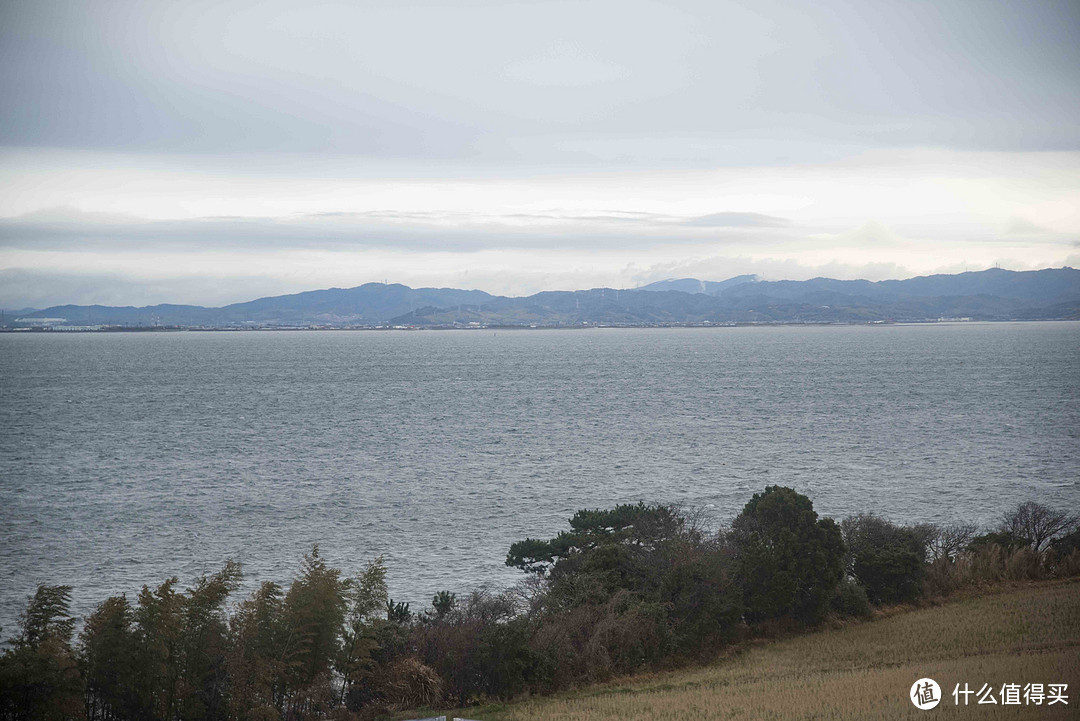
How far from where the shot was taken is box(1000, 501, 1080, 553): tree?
35.9m

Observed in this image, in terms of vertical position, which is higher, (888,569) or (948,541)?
(888,569)

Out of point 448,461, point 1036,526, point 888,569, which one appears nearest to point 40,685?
point 888,569

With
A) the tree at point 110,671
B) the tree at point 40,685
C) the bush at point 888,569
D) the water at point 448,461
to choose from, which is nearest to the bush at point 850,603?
the bush at point 888,569

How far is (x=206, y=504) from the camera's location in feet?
152

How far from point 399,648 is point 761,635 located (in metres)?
12.1

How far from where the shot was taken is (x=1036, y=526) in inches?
1431

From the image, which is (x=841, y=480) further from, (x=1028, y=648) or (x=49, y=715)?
(x=49, y=715)

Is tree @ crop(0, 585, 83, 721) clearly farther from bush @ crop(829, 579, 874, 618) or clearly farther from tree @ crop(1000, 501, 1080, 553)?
tree @ crop(1000, 501, 1080, 553)

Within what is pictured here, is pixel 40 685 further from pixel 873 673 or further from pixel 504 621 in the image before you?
pixel 873 673

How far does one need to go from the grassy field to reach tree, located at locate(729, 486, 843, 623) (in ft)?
3.65

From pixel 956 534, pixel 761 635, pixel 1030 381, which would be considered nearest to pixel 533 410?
pixel 956 534

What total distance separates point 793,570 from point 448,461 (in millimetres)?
37609

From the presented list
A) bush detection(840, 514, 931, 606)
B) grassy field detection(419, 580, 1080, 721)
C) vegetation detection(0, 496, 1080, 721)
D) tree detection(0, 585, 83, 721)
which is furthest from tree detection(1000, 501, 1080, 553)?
tree detection(0, 585, 83, 721)

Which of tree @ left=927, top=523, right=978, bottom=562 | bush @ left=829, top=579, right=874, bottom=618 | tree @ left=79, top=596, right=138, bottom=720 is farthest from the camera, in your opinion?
tree @ left=927, top=523, right=978, bottom=562
